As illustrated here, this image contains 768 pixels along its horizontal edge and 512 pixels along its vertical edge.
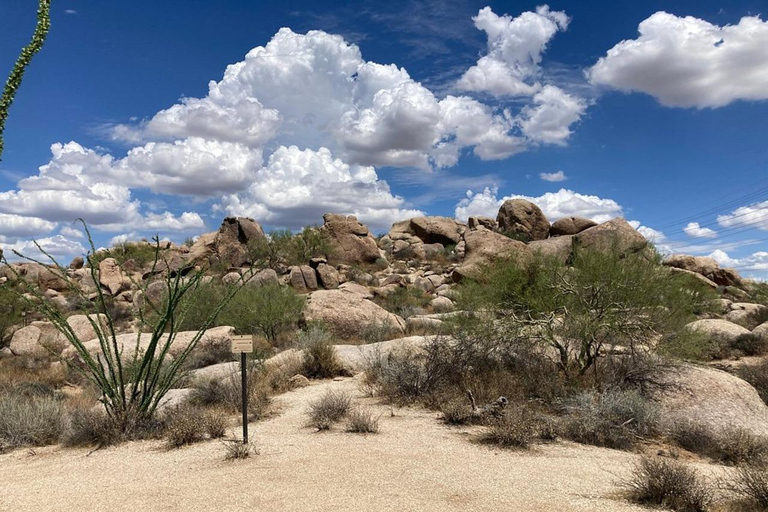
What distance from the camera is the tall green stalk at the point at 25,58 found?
5.60 meters

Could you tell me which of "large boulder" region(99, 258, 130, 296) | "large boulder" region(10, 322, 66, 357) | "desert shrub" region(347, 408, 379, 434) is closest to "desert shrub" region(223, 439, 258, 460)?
"desert shrub" region(347, 408, 379, 434)

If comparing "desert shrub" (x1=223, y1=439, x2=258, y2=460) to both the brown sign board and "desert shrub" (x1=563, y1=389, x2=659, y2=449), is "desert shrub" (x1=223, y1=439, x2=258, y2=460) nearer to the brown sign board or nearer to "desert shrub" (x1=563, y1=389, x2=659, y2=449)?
the brown sign board

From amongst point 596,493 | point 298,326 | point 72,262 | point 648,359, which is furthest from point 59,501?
point 72,262

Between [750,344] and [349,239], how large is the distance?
1276 inches

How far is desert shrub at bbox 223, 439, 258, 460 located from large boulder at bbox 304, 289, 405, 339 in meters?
12.0

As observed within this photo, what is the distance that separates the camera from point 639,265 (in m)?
13.1

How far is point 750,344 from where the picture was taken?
18906 mm

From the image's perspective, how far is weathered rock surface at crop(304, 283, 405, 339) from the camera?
2034 cm

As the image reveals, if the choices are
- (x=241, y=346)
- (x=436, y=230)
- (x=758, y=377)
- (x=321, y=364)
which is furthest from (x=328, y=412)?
(x=436, y=230)

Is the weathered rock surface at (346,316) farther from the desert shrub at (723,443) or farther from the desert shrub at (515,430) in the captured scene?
the desert shrub at (723,443)

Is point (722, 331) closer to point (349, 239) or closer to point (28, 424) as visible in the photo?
point (28, 424)

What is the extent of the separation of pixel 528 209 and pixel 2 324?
41.9m

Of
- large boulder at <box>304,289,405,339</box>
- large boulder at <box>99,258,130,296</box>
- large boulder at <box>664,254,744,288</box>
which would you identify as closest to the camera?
Result: large boulder at <box>304,289,405,339</box>

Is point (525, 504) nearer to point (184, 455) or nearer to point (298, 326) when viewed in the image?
point (184, 455)
